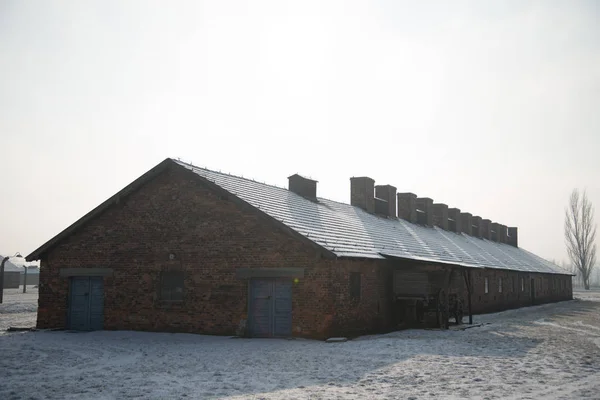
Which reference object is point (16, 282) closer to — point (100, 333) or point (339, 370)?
point (100, 333)

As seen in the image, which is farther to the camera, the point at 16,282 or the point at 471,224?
the point at 16,282

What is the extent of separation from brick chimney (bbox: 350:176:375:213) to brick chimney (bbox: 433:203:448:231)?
422 inches

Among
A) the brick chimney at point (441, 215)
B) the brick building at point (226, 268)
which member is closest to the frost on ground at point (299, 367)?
the brick building at point (226, 268)

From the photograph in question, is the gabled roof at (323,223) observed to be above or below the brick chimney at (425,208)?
below

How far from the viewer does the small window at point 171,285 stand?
18.3 meters

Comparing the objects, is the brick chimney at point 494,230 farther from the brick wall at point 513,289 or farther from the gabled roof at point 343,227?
the gabled roof at point 343,227

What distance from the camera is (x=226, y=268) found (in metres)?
17.6

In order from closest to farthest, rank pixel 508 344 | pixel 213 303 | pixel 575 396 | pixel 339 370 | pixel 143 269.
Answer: pixel 575 396 → pixel 339 370 → pixel 508 344 → pixel 213 303 → pixel 143 269

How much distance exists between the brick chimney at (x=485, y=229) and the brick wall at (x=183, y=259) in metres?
32.8

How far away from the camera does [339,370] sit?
1120 centimetres

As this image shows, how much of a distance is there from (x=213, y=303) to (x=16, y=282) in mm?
56837

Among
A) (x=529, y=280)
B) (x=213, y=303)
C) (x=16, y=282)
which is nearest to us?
(x=213, y=303)

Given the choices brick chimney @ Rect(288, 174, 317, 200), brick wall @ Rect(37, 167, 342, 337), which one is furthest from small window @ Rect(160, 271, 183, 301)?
brick chimney @ Rect(288, 174, 317, 200)

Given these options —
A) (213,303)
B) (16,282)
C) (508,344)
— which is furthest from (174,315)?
(16,282)
